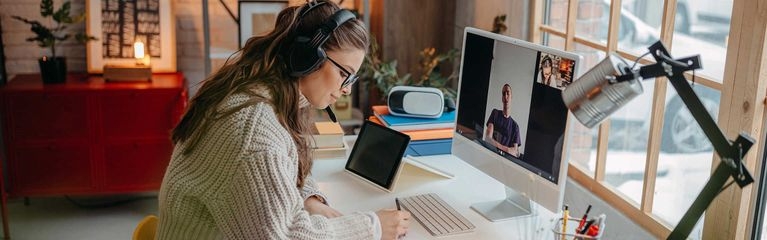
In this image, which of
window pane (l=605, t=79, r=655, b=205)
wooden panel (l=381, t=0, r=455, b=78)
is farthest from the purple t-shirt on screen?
wooden panel (l=381, t=0, r=455, b=78)

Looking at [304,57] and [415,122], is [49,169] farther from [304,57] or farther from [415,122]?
[304,57]

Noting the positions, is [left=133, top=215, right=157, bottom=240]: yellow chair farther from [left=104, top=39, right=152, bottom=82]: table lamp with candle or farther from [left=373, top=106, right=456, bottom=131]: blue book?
[left=104, top=39, right=152, bottom=82]: table lamp with candle

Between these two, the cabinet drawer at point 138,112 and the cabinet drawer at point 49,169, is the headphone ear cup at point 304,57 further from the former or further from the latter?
the cabinet drawer at point 49,169

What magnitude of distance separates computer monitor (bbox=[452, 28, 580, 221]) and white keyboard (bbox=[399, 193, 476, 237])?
0.08m

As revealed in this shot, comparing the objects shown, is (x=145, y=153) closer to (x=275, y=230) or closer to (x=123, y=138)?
(x=123, y=138)

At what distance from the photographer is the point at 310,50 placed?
1.64 m

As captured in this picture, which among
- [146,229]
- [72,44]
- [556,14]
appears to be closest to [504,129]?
[146,229]

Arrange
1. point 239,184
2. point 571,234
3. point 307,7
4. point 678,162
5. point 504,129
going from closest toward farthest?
point 239,184
point 571,234
point 307,7
point 504,129
point 678,162

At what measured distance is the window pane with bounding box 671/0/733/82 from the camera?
197 centimetres

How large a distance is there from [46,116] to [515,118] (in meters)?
2.39

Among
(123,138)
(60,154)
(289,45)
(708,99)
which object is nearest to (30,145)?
(60,154)

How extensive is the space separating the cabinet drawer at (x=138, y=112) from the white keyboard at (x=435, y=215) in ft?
5.80

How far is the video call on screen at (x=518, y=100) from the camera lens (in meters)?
1.82

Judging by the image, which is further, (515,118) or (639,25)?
(639,25)
